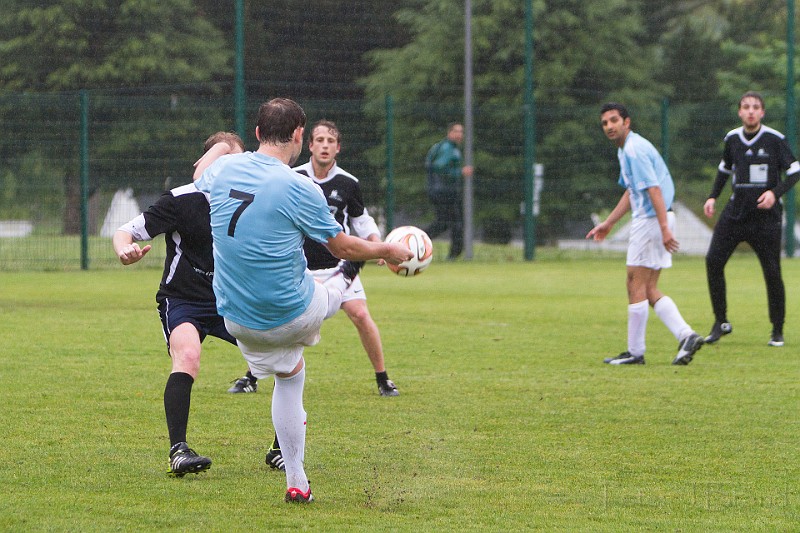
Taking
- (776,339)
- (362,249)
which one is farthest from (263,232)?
(776,339)

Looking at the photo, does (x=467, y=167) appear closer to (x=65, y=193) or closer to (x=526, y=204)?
(x=526, y=204)

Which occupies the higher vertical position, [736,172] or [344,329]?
[736,172]

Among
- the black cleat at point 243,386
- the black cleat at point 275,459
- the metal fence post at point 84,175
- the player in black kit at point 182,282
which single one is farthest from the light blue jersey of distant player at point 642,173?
the metal fence post at point 84,175

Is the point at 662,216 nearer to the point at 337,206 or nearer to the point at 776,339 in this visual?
the point at 776,339

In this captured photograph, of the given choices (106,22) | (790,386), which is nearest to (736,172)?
(790,386)

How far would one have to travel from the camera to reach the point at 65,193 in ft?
63.9

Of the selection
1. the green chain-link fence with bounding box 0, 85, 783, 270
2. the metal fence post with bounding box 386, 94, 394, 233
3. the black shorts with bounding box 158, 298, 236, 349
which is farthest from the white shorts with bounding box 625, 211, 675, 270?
the metal fence post with bounding box 386, 94, 394, 233

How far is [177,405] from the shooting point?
223 inches

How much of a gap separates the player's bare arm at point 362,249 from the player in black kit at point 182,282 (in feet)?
3.33

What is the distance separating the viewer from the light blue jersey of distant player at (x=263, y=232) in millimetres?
4938

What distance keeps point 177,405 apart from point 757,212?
6.53m

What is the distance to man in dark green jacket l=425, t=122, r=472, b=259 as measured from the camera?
21484 mm

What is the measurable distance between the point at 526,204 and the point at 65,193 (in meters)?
7.80

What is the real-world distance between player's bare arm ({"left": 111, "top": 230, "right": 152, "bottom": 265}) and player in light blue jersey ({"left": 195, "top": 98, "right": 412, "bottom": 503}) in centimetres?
54
